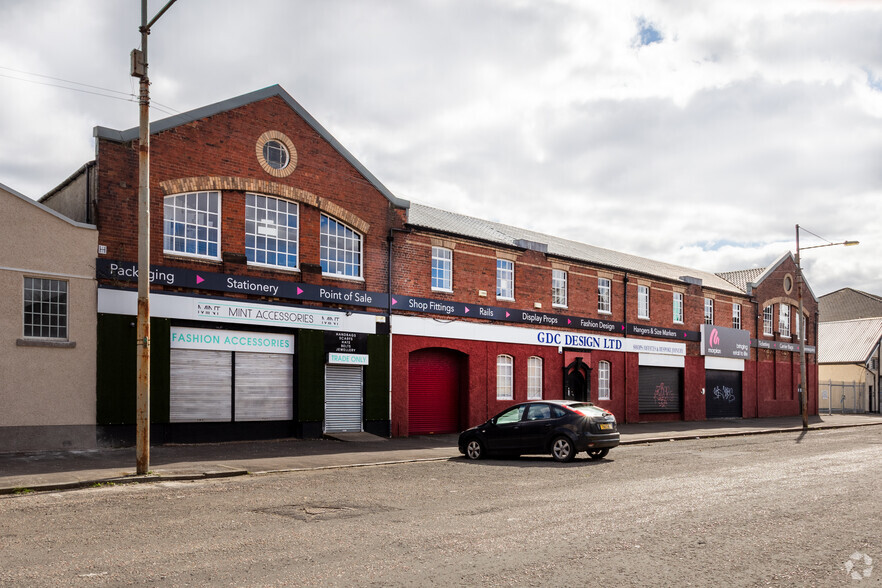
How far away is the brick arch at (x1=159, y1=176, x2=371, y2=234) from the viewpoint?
18828mm

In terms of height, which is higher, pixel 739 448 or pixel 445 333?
pixel 445 333

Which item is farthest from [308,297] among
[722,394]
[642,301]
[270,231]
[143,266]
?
[722,394]

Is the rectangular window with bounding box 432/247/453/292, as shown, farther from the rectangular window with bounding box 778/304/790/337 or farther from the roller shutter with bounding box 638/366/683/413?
the rectangular window with bounding box 778/304/790/337

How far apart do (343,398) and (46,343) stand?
831 centimetres

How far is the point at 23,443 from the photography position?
52.4 feet

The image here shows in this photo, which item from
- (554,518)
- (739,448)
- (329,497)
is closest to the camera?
(554,518)

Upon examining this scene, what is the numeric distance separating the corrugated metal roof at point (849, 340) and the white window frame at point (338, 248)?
142 ft

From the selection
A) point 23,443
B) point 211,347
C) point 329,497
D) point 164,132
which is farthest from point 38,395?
point 329,497

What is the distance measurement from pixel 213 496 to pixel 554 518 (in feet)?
17.2

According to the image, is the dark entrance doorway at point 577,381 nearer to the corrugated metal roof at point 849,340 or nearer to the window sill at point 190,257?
the window sill at point 190,257

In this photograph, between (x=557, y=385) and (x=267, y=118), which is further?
(x=557, y=385)

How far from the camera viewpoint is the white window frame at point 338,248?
71.9 ft

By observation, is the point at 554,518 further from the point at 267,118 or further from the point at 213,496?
the point at 267,118

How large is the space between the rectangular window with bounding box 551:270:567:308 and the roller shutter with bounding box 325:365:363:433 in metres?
10.0
